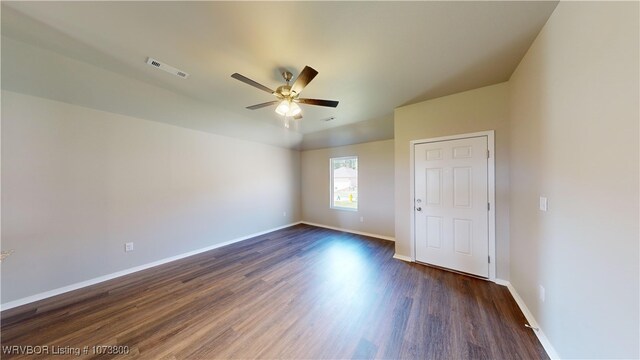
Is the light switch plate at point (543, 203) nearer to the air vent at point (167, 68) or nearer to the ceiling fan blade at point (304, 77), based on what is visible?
the ceiling fan blade at point (304, 77)

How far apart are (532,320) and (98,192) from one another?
5.24 meters

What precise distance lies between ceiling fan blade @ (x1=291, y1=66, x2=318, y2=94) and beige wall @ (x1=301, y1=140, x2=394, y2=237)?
307 centimetres

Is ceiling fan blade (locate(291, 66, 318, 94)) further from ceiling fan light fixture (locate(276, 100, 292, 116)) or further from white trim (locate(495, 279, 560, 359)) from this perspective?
white trim (locate(495, 279, 560, 359))

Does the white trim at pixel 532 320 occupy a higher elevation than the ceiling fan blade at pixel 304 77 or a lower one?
lower

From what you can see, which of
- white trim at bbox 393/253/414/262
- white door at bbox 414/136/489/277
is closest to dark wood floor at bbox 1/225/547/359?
white trim at bbox 393/253/414/262

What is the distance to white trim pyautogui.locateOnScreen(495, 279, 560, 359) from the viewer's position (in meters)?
1.45

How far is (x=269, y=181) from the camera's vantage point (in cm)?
513

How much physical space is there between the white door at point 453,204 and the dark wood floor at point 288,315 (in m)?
0.28

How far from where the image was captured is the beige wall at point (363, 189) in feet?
14.8

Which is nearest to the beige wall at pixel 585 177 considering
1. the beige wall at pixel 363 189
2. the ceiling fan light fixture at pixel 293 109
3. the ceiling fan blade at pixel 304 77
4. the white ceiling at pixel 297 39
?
the white ceiling at pixel 297 39

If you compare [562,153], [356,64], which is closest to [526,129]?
[562,153]

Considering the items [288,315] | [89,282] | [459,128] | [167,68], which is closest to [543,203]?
[459,128]

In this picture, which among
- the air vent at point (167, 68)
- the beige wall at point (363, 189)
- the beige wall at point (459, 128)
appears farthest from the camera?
the beige wall at point (363, 189)

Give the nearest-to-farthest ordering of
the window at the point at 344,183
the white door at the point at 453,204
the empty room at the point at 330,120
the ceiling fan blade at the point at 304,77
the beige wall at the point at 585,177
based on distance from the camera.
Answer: the beige wall at the point at 585,177 → the empty room at the point at 330,120 → the ceiling fan blade at the point at 304,77 → the white door at the point at 453,204 → the window at the point at 344,183
